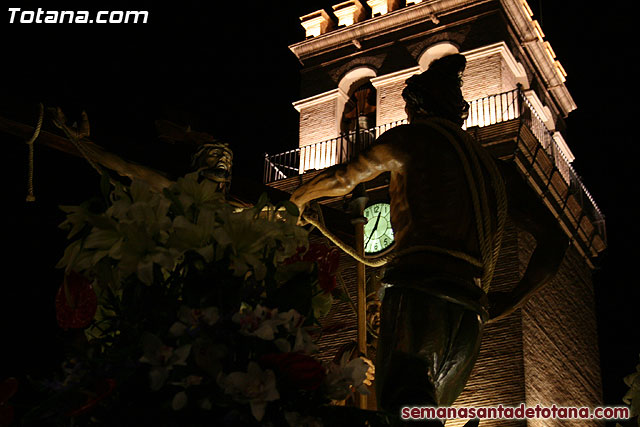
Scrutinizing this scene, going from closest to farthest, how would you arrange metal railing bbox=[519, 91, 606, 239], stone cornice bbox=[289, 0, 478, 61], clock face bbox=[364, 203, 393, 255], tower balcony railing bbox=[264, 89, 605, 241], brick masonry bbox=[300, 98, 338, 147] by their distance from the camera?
clock face bbox=[364, 203, 393, 255] < tower balcony railing bbox=[264, 89, 605, 241] < metal railing bbox=[519, 91, 606, 239] < stone cornice bbox=[289, 0, 478, 61] < brick masonry bbox=[300, 98, 338, 147]

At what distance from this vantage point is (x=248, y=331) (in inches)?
138

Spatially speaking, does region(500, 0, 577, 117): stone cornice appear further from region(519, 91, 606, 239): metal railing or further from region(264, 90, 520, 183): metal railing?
region(264, 90, 520, 183): metal railing

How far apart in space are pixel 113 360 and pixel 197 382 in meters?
0.33

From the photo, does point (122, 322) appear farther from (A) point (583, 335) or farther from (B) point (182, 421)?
(A) point (583, 335)

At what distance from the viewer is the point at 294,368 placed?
3.49m

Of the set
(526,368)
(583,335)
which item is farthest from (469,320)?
(583,335)

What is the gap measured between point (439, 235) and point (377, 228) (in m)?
16.0

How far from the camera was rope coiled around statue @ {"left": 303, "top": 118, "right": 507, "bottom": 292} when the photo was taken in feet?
18.5

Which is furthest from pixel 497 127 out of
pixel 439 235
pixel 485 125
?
pixel 439 235

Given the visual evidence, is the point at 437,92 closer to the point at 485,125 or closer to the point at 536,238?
the point at 536,238

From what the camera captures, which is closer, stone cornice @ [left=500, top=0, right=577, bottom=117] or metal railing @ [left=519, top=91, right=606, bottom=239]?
metal railing @ [left=519, top=91, right=606, bottom=239]

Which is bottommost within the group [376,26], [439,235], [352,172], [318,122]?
[439,235]

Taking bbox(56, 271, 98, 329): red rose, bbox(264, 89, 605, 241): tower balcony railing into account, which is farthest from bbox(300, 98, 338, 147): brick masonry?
bbox(56, 271, 98, 329): red rose

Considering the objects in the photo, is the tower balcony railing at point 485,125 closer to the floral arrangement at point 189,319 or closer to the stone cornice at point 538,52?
the stone cornice at point 538,52
